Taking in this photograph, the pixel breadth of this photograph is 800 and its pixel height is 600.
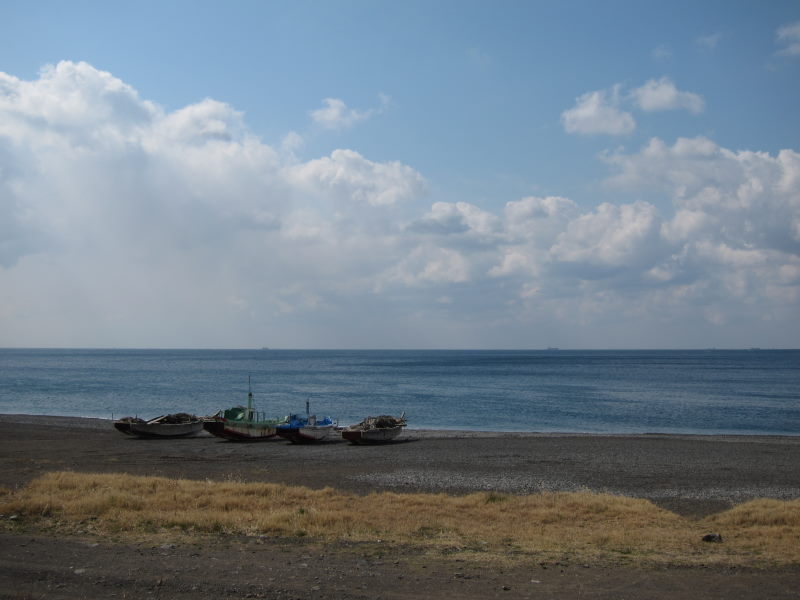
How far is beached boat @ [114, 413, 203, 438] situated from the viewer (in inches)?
1609

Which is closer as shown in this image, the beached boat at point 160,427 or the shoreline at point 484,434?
the beached boat at point 160,427

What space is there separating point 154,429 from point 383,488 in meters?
22.0

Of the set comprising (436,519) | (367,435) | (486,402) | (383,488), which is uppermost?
(436,519)

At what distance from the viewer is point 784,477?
27.6 metres

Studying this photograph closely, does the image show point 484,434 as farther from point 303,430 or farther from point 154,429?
point 154,429

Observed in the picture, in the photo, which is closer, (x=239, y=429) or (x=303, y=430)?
(x=303, y=430)

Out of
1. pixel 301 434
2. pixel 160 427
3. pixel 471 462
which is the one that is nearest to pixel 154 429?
pixel 160 427

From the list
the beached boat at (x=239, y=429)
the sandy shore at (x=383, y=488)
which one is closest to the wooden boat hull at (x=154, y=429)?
the sandy shore at (x=383, y=488)

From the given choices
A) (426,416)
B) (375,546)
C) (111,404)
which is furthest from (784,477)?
(111,404)

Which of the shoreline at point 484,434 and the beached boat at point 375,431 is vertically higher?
the beached boat at point 375,431

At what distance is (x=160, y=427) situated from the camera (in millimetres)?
41281

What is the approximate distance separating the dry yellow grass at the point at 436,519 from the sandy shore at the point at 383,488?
3.43ft

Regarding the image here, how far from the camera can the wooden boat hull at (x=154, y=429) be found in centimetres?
4078

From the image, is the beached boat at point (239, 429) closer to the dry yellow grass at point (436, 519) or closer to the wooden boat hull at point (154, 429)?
the wooden boat hull at point (154, 429)
